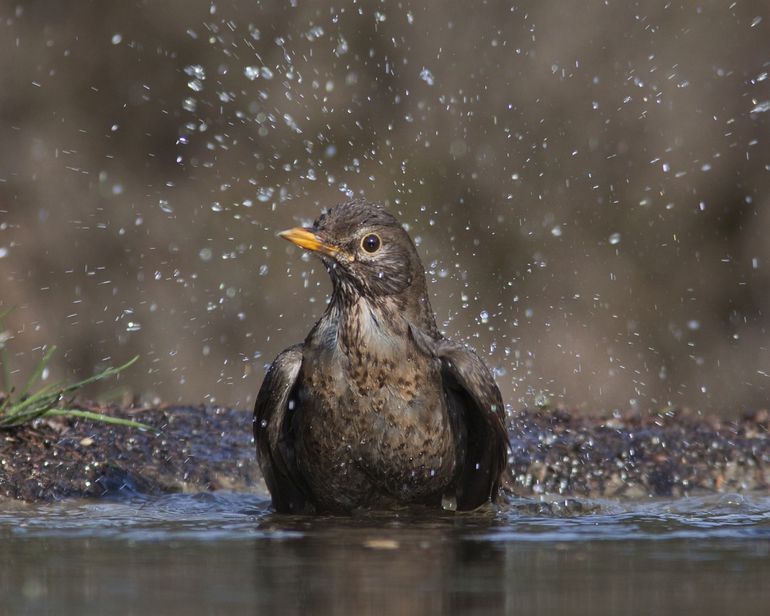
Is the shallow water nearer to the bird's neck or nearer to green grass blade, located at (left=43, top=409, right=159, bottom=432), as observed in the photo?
green grass blade, located at (left=43, top=409, right=159, bottom=432)

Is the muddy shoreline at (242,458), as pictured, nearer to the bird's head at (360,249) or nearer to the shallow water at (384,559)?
the shallow water at (384,559)

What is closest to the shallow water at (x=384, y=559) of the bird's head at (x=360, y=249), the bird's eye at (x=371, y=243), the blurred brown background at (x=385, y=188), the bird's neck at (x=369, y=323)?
the bird's neck at (x=369, y=323)

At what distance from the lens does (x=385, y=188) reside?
36.4 ft

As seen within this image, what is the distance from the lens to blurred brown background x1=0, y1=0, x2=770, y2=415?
35.4 ft

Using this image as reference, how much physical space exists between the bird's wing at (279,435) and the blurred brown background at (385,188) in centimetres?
456

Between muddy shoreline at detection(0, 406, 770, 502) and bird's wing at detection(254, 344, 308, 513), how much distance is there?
1.60 ft

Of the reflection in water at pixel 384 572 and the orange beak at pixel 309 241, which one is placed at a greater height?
the orange beak at pixel 309 241

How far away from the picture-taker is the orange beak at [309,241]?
5848 mm

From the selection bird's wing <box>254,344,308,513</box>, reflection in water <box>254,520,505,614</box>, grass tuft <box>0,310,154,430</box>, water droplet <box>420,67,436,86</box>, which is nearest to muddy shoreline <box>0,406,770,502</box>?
grass tuft <box>0,310,154,430</box>

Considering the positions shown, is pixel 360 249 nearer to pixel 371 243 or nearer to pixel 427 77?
pixel 371 243

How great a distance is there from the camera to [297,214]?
11.0 m

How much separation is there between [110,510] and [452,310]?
18.4 feet

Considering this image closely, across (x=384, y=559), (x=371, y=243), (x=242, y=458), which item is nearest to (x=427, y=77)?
(x=242, y=458)

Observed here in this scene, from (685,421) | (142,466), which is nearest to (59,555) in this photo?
(142,466)
